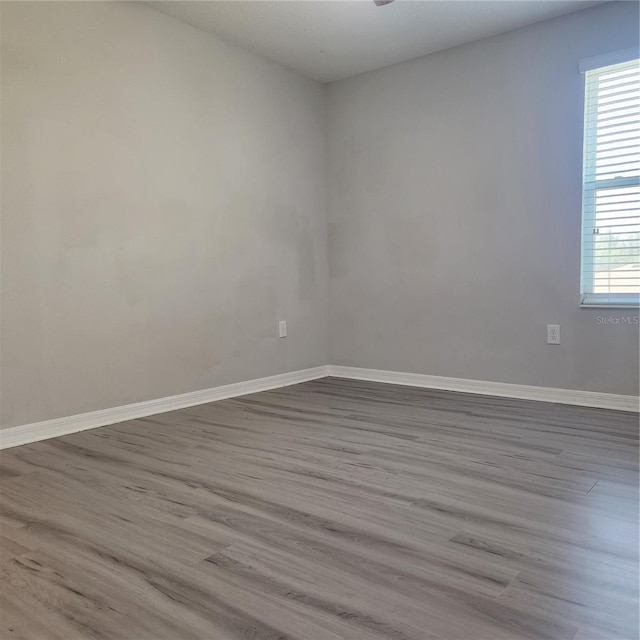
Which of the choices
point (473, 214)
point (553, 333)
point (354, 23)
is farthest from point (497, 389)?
point (354, 23)

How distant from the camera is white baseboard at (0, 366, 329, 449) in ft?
8.64

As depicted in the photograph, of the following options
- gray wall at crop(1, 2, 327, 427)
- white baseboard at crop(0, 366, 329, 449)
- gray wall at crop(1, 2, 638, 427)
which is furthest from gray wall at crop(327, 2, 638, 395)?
white baseboard at crop(0, 366, 329, 449)

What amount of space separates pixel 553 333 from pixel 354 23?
2.19 meters

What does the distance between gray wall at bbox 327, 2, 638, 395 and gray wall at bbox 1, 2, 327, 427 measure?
39 centimetres

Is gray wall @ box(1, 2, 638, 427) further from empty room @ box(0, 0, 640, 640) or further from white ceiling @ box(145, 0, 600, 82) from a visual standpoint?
white ceiling @ box(145, 0, 600, 82)

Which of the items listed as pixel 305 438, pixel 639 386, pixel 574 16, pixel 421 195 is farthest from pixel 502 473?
pixel 574 16

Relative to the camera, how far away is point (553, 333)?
11.1 feet

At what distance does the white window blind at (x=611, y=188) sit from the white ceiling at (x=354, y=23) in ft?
1.61

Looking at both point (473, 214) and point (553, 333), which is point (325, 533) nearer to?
point (553, 333)

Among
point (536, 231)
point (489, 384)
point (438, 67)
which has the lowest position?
point (489, 384)

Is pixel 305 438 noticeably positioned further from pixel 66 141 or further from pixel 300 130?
pixel 300 130

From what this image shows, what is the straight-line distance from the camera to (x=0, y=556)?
1521mm

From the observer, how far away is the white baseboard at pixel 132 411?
8.64 ft

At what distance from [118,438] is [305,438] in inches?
35.4
